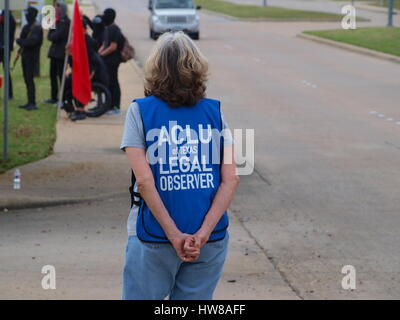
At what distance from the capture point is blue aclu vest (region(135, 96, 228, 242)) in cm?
430

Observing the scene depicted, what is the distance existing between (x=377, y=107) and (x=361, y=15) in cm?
3286

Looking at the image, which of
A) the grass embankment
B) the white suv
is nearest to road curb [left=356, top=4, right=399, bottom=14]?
the grass embankment

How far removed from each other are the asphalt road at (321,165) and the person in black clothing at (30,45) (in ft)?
11.7

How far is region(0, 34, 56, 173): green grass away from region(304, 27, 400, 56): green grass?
44.9 feet

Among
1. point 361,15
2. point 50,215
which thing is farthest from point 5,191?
point 361,15

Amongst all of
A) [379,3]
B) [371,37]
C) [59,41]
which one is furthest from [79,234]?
[379,3]

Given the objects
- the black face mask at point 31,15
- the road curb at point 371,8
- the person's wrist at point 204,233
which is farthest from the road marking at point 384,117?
the road curb at point 371,8

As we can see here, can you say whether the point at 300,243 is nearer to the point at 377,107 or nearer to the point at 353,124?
the point at 353,124

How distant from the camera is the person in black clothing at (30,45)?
59.2ft

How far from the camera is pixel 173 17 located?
129 feet

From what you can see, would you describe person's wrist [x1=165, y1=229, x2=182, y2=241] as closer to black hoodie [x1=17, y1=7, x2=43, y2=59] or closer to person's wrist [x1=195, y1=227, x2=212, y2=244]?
person's wrist [x1=195, y1=227, x2=212, y2=244]

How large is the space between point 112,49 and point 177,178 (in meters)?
13.1

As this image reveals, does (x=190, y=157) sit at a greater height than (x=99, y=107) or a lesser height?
greater
